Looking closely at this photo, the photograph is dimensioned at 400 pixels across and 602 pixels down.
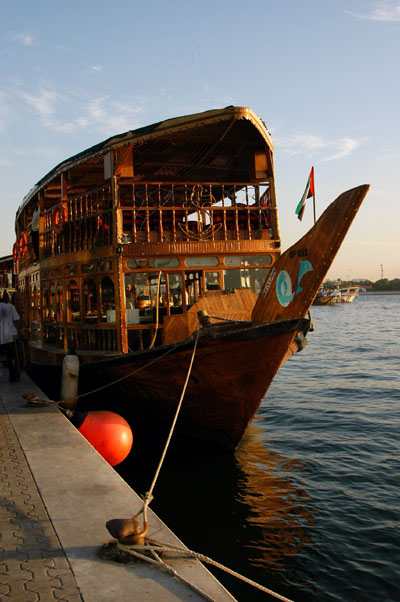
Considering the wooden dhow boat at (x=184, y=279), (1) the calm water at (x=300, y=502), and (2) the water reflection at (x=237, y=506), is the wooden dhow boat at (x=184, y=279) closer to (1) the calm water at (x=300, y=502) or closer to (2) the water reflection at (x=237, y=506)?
(2) the water reflection at (x=237, y=506)

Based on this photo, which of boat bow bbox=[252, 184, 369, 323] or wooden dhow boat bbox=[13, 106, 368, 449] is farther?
wooden dhow boat bbox=[13, 106, 368, 449]

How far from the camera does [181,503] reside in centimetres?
710

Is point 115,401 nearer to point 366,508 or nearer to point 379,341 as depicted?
point 366,508

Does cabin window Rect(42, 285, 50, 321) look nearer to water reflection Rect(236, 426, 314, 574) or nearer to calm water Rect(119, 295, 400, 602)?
calm water Rect(119, 295, 400, 602)

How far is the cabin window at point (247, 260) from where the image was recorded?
9.97 meters

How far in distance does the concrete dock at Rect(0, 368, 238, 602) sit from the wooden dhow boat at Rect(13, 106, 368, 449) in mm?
2504

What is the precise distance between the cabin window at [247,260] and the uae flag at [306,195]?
103cm

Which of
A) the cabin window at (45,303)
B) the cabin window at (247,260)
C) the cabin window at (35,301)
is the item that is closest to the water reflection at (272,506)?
the cabin window at (247,260)

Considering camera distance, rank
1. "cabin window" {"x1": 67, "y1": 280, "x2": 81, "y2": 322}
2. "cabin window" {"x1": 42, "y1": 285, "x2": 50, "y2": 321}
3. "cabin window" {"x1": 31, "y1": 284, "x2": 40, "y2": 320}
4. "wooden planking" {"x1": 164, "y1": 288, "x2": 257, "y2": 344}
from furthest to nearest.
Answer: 1. "cabin window" {"x1": 31, "y1": 284, "x2": 40, "y2": 320}
2. "cabin window" {"x1": 42, "y1": 285, "x2": 50, "y2": 321}
3. "cabin window" {"x1": 67, "y1": 280, "x2": 81, "y2": 322}
4. "wooden planking" {"x1": 164, "y1": 288, "x2": 257, "y2": 344}

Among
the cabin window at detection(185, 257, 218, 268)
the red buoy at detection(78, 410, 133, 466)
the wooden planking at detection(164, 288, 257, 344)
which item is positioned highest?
the cabin window at detection(185, 257, 218, 268)

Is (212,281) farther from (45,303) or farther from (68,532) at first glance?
(68,532)

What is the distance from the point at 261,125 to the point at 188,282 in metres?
5.28

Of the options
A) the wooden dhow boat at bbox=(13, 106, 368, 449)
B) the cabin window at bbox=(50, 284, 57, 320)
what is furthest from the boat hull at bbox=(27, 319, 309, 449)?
the cabin window at bbox=(50, 284, 57, 320)

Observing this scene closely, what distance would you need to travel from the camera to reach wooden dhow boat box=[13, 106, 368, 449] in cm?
733
